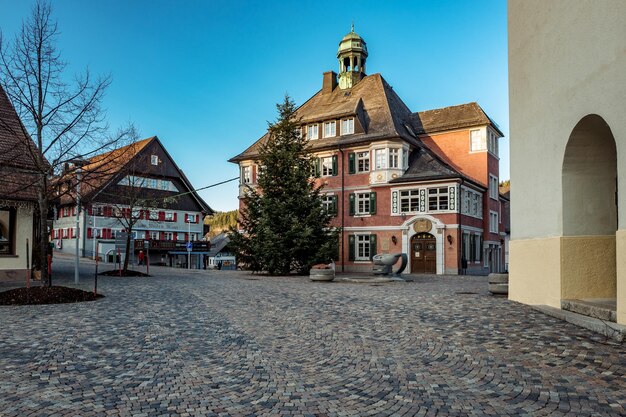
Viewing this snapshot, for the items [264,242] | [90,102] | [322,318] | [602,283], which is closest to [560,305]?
[602,283]

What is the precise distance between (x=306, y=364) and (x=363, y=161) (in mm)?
32117

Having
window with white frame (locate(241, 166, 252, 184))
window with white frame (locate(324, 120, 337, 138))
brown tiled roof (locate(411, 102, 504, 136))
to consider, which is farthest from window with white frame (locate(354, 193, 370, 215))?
window with white frame (locate(241, 166, 252, 184))

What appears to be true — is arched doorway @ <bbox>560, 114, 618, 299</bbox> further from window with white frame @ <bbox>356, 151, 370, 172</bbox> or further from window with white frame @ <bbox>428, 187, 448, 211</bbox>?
window with white frame @ <bbox>356, 151, 370, 172</bbox>

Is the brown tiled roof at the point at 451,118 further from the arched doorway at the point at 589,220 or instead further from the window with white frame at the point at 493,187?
the arched doorway at the point at 589,220

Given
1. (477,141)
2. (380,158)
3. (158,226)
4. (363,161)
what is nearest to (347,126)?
(363,161)

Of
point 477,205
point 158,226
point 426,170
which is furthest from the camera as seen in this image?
point 158,226

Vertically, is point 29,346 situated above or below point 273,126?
below

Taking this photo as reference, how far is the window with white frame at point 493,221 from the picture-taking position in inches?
1570

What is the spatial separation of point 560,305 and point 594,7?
575cm

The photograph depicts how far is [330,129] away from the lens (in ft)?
133

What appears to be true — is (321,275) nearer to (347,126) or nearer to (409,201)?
(409,201)

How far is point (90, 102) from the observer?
15.5 m

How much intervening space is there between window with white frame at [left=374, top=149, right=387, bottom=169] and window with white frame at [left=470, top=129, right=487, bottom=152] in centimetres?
740

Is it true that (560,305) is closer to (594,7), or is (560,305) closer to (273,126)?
(594,7)
